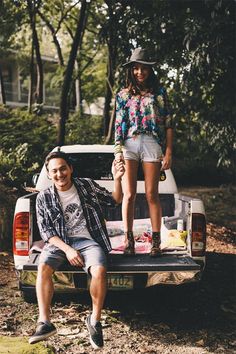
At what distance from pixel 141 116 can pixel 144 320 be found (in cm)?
194

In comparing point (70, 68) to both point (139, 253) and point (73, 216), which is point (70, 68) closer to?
point (139, 253)

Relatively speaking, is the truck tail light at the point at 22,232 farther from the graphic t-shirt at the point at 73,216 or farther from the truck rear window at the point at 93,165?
the truck rear window at the point at 93,165

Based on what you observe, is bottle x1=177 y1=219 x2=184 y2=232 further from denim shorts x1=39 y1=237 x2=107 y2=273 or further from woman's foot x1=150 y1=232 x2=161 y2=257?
denim shorts x1=39 y1=237 x2=107 y2=273

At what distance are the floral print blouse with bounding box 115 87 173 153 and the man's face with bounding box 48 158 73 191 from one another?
2.17 feet

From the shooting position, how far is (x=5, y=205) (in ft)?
23.7

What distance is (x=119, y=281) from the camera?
420 centimetres

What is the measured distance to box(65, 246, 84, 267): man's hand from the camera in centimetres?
373

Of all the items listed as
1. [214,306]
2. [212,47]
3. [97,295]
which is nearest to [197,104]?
[212,47]

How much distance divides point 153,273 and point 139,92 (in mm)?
1651

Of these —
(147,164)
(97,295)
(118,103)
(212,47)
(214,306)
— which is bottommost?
(214,306)

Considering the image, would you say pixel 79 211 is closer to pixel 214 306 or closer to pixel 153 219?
pixel 153 219

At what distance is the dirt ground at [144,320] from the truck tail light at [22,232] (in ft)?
2.20

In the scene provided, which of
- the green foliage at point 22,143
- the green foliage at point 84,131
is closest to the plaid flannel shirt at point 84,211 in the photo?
the green foliage at point 22,143

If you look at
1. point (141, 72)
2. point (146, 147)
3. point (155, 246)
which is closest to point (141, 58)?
point (141, 72)
